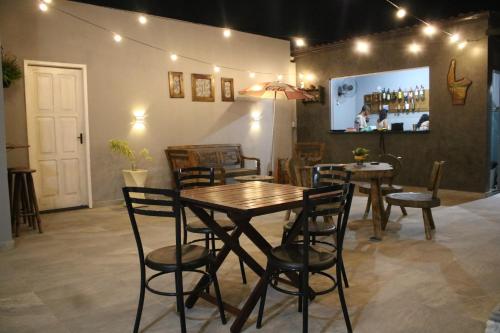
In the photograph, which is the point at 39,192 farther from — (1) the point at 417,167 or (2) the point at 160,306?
(1) the point at 417,167

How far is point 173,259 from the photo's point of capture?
258 cm

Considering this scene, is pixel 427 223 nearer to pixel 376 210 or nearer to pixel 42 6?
pixel 376 210

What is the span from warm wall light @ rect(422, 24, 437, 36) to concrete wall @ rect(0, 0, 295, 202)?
3.16 metres

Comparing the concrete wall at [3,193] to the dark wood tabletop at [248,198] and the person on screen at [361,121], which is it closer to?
the dark wood tabletop at [248,198]

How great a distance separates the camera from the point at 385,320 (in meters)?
2.72

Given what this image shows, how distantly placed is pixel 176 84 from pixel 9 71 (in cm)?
280

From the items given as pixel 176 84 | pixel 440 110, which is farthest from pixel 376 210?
pixel 176 84

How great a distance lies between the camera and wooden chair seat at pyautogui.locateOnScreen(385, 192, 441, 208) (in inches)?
182

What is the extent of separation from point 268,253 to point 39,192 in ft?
16.0

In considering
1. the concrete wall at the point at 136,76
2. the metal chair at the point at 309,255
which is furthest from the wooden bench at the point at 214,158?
the metal chair at the point at 309,255

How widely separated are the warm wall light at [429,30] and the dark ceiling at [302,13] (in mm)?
381

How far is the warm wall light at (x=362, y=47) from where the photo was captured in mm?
8547

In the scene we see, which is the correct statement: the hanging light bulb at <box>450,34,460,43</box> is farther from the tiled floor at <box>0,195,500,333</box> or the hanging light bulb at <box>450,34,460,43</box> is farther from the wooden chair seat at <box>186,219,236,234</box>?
the wooden chair seat at <box>186,219,236,234</box>

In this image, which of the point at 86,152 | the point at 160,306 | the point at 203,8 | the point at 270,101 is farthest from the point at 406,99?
the point at 160,306
